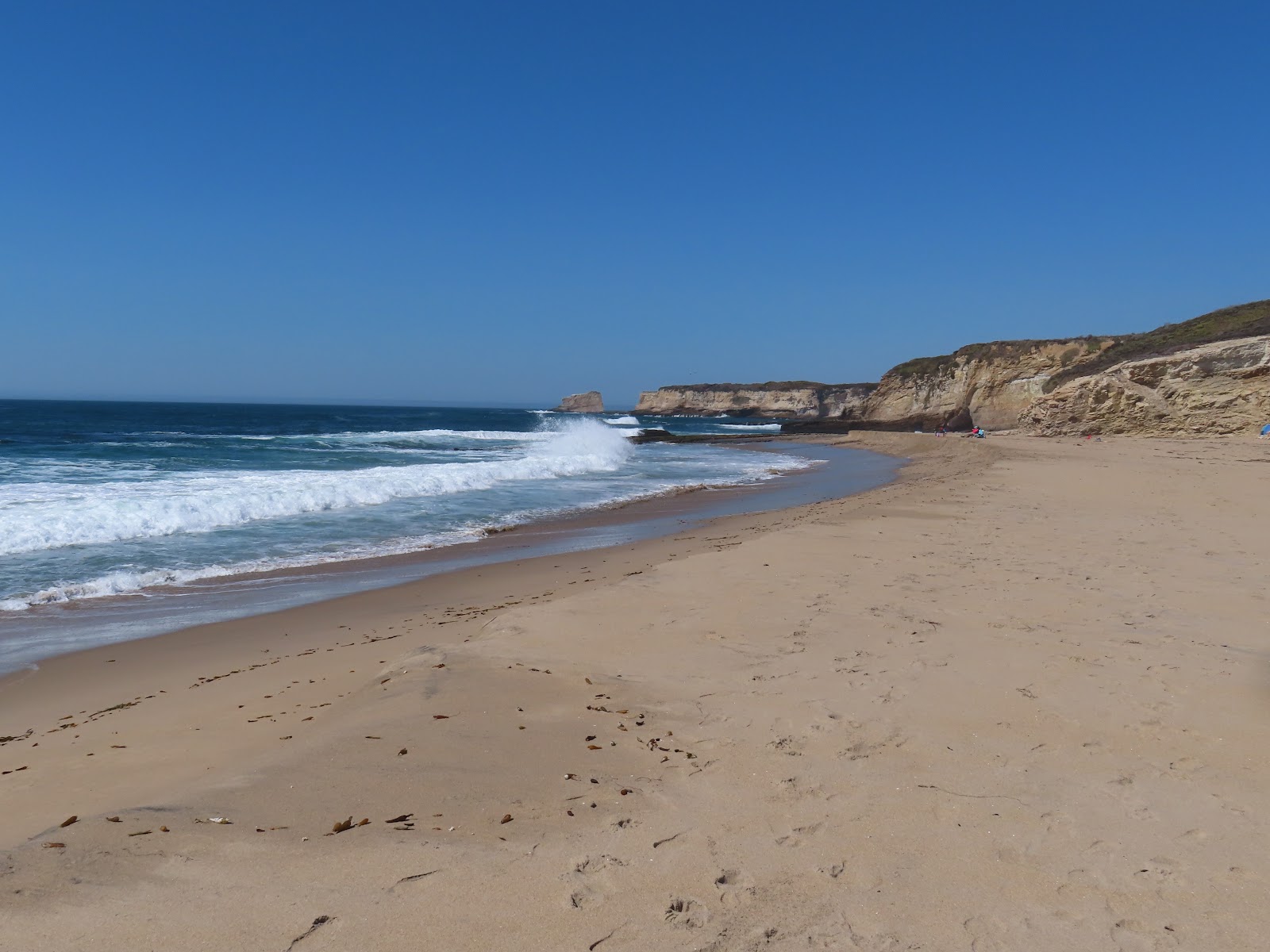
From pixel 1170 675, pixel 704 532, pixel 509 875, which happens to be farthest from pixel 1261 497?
pixel 509 875

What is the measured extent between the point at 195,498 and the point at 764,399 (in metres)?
110

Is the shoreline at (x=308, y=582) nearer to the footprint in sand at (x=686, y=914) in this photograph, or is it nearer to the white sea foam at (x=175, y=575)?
the white sea foam at (x=175, y=575)

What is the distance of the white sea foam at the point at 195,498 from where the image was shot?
1090 cm

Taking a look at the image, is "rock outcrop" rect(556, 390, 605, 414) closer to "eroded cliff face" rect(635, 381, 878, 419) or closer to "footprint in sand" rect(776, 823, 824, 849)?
"eroded cliff face" rect(635, 381, 878, 419)

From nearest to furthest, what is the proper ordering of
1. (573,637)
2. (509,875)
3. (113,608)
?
(509,875)
(573,637)
(113,608)

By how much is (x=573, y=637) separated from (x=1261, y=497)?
12.8 meters

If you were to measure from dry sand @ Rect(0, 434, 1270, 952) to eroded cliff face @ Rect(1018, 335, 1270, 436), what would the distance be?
25.6 metres

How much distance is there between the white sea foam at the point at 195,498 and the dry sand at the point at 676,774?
19.7ft

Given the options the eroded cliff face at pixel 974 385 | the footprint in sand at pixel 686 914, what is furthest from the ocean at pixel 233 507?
the eroded cliff face at pixel 974 385

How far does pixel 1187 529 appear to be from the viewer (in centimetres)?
948

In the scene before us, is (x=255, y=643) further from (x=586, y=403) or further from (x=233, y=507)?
(x=586, y=403)

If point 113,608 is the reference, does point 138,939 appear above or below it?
above

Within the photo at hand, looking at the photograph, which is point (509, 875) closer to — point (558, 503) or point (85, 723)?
point (85, 723)

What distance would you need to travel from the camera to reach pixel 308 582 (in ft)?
28.9
